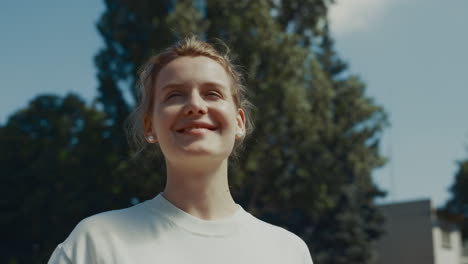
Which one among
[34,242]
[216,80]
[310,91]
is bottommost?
[216,80]

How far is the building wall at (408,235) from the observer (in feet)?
122

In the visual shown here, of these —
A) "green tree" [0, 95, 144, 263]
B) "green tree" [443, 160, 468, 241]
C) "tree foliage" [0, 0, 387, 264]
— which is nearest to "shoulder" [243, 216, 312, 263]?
"tree foliage" [0, 0, 387, 264]

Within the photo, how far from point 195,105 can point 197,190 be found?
0.30 meters

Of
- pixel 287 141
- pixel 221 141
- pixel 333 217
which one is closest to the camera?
pixel 221 141

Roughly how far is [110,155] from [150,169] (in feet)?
9.77

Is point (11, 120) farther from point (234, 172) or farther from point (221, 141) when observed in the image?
point (221, 141)

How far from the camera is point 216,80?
205 centimetres

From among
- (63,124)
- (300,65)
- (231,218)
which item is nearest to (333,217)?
(300,65)

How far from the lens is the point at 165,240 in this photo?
1.90 m

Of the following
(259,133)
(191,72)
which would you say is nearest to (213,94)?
(191,72)

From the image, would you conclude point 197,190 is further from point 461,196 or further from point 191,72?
point 461,196

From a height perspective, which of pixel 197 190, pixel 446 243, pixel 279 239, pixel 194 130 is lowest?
pixel 279 239

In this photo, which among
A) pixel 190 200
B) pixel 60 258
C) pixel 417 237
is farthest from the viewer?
pixel 417 237

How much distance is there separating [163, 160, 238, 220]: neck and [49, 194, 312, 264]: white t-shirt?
36 millimetres
